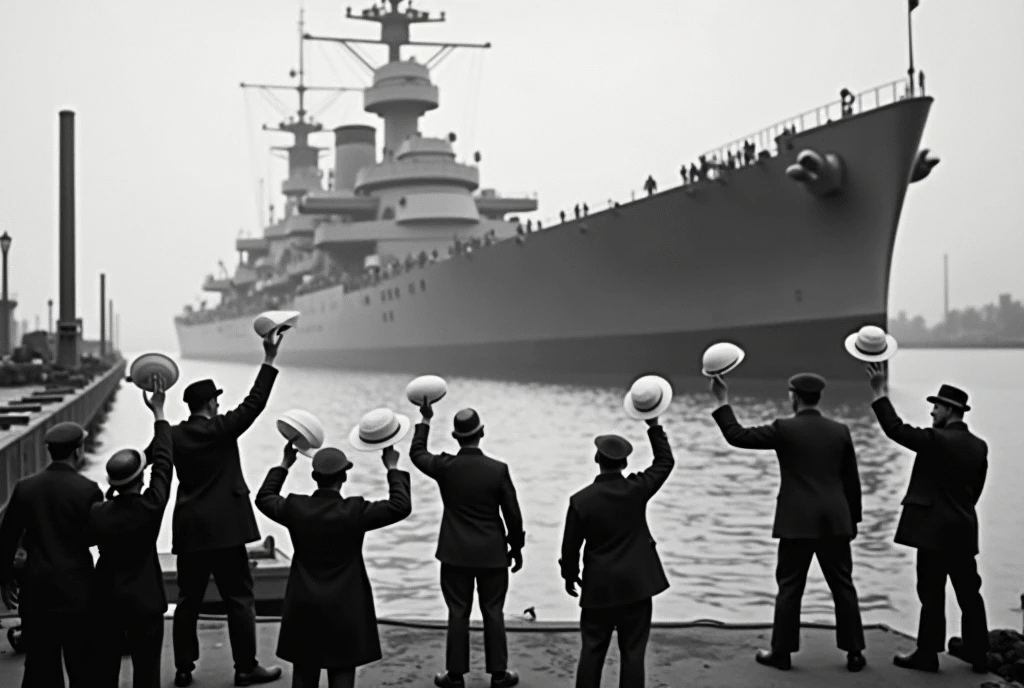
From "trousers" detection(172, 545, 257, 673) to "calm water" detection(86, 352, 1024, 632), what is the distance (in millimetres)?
2661

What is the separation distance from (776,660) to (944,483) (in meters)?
1.13

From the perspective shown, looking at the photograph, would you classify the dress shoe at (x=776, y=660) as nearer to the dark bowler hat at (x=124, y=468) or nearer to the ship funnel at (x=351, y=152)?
the dark bowler hat at (x=124, y=468)

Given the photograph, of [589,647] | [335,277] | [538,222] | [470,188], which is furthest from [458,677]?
[335,277]

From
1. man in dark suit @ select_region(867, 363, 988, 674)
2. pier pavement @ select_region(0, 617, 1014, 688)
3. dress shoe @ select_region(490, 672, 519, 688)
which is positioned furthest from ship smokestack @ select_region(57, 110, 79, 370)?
man in dark suit @ select_region(867, 363, 988, 674)

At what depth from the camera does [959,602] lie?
16.1ft

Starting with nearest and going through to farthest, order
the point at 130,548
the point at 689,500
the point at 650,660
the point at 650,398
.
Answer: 1. the point at 130,548
2. the point at 650,398
3. the point at 650,660
4. the point at 689,500

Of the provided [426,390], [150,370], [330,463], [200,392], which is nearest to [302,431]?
[330,463]

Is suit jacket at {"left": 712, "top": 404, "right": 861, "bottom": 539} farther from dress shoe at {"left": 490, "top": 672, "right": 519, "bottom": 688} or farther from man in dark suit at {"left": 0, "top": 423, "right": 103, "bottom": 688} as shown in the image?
man in dark suit at {"left": 0, "top": 423, "right": 103, "bottom": 688}

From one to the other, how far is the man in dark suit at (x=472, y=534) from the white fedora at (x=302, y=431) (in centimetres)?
58

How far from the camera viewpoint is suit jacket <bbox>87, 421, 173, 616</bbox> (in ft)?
13.0

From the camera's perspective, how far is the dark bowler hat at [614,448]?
13.6 ft

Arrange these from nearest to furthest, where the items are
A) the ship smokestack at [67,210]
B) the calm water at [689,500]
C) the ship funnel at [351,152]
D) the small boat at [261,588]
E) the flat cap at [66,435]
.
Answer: the flat cap at [66,435]
the small boat at [261,588]
the calm water at [689,500]
the ship smokestack at [67,210]
the ship funnel at [351,152]

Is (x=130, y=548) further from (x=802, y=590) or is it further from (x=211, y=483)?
(x=802, y=590)

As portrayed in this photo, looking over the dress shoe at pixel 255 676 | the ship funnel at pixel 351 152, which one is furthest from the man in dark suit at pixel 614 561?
the ship funnel at pixel 351 152
